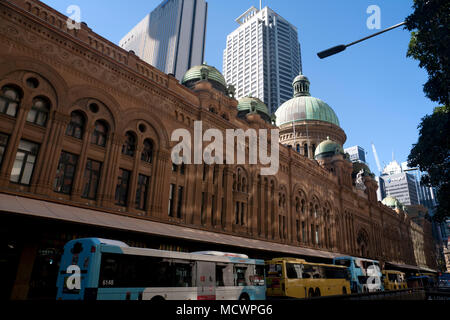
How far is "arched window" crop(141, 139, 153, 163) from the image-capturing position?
78.4 ft

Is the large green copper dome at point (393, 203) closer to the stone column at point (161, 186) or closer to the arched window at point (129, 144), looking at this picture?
the stone column at point (161, 186)

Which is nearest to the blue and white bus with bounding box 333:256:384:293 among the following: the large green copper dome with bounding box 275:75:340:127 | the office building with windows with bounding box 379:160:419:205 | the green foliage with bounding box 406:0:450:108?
the green foliage with bounding box 406:0:450:108

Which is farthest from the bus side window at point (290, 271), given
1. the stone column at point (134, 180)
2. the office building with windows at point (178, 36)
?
the office building with windows at point (178, 36)

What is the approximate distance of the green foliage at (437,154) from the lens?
2284cm

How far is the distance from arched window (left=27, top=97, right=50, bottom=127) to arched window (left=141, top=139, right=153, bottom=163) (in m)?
7.03

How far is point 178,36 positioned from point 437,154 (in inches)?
4843

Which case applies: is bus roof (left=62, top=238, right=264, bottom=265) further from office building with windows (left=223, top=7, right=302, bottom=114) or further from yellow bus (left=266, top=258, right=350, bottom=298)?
office building with windows (left=223, top=7, right=302, bottom=114)

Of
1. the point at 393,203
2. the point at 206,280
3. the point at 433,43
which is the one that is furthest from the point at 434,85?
the point at 393,203

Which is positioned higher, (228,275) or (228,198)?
(228,198)

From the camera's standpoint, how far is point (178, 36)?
130875 mm

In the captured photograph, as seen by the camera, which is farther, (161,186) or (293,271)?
(161,186)

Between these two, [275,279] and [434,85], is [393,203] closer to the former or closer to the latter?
[434,85]
